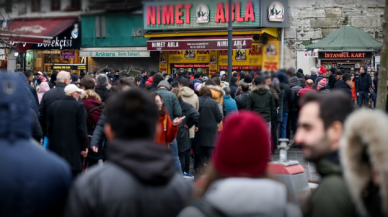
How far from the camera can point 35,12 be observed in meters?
3.00

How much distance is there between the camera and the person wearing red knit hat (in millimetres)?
2344

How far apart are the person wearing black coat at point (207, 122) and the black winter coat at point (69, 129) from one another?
3.24 m

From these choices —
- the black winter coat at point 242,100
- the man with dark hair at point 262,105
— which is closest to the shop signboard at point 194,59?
the black winter coat at point 242,100

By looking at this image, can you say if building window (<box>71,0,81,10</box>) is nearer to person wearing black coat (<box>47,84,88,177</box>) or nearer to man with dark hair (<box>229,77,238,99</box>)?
person wearing black coat (<box>47,84,88,177</box>)

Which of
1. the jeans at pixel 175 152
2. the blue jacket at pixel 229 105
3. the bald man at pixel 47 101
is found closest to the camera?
the bald man at pixel 47 101

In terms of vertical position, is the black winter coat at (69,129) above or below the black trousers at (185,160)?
above

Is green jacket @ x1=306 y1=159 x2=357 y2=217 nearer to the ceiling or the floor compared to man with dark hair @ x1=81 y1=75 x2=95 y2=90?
Result: nearer to the floor

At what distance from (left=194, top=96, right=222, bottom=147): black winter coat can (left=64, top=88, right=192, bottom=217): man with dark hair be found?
742 centimetres

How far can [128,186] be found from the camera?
250cm

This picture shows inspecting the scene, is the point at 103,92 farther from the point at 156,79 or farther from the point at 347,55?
the point at 347,55

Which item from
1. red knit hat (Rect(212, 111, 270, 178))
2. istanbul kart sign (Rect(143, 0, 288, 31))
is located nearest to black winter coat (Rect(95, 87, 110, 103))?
istanbul kart sign (Rect(143, 0, 288, 31))

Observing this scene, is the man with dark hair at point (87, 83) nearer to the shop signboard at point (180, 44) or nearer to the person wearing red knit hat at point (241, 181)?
the person wearing red knit hat at point (241, 181)

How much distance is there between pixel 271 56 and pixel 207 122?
652cm

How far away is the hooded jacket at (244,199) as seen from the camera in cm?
233
